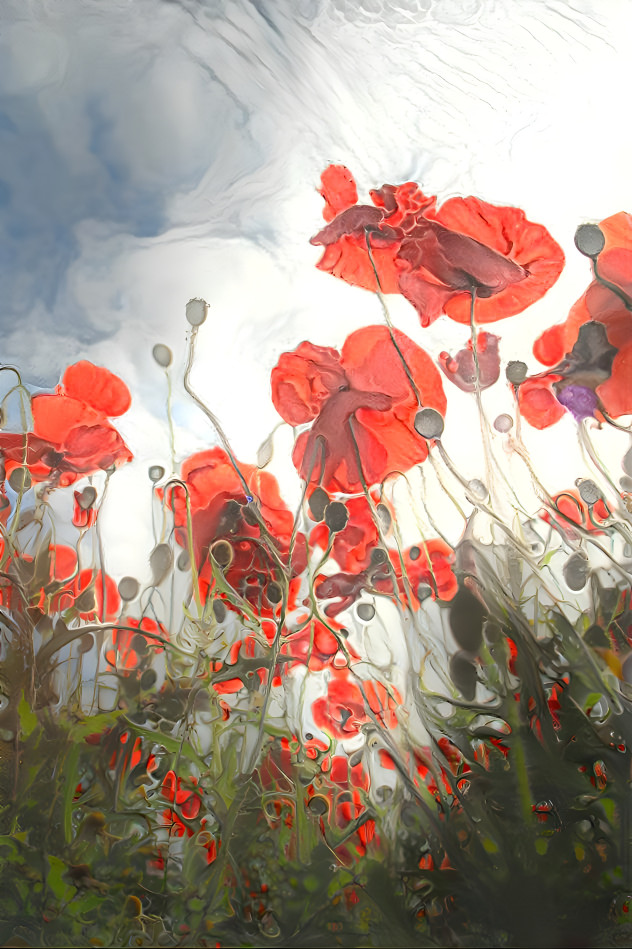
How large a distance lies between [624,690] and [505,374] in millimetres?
397

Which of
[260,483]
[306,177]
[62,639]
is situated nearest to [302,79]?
[306,177]

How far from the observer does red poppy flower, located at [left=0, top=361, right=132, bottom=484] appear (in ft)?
3.14

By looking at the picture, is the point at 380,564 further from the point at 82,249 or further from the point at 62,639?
the point at 82,249

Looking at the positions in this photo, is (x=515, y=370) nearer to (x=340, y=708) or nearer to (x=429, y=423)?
(x=429, y=423)

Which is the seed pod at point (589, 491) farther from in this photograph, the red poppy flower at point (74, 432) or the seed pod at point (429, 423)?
the red poppy flower at point (74, 432)

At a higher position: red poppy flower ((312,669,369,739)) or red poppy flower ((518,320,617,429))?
red poppy flower ((518,320,617,429))

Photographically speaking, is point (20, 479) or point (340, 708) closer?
point (340, 708)

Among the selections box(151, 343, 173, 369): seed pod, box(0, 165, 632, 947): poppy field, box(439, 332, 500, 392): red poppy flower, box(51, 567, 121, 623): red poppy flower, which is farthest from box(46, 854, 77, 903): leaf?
box(439, 332, 500, 392): red poppy flower

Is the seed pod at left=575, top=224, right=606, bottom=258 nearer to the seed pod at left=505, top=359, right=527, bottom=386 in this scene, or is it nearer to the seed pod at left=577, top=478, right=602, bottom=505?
the seed pod at left=505, top=359, right=527, bottom=386

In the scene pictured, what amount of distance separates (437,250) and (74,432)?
20.7 inches

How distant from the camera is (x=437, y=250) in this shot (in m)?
0.92

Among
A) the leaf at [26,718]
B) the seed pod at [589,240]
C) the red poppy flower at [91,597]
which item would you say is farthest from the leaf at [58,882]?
the seed pod at [589,240]

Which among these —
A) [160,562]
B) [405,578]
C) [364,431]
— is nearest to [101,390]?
[160,562]

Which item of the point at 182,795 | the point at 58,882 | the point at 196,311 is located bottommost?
the point at 58,882
